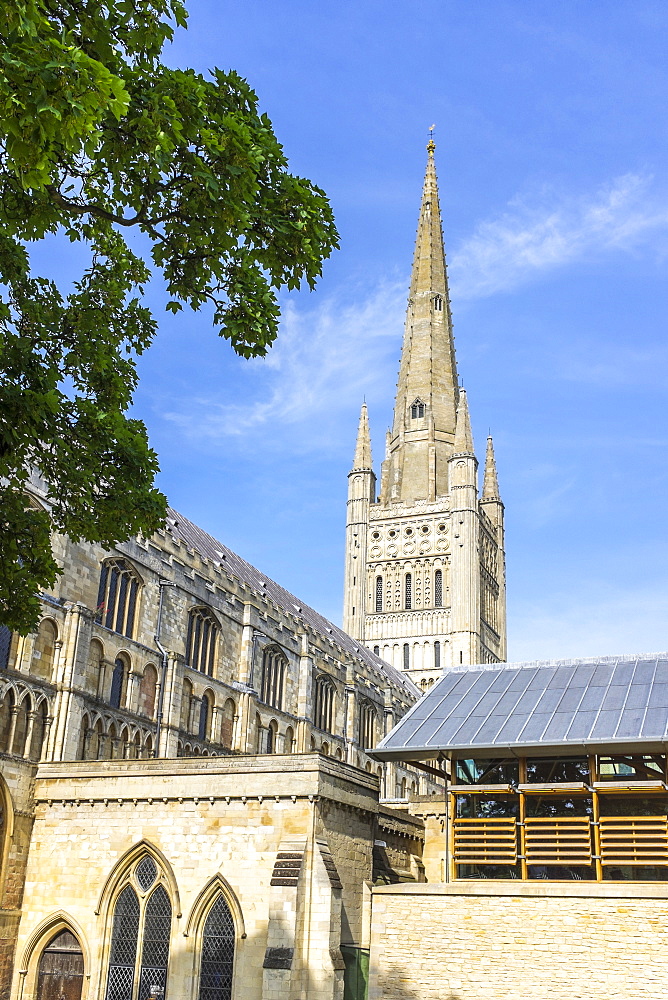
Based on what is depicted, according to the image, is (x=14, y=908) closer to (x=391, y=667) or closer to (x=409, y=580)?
(x=391, y=667)

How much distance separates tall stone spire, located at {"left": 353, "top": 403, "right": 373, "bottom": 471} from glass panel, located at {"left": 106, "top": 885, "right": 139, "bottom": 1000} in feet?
202

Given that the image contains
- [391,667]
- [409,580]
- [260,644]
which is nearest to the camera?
[260,644]

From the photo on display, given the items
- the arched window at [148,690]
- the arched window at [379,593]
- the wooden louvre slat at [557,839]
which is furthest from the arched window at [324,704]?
→ the arched window at [379,593]

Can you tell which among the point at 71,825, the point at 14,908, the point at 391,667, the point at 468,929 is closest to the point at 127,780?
the point at 71,825

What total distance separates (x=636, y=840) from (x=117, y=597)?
17853mm

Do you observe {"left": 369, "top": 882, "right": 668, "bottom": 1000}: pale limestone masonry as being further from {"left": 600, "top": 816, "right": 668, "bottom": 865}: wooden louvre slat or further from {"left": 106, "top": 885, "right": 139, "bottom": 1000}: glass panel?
{"left": 106, "top": 885, "right": 139, "bottom": 1000}: glass panel

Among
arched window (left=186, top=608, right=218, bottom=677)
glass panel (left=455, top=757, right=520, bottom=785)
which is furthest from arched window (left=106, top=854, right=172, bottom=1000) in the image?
arched window (left=186, top=608, right=218, bottom=677)

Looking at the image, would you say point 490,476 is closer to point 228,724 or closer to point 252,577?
point 252,577

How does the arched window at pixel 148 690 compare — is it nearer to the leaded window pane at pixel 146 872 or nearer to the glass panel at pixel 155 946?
the leaded window pane at pixel 146 872

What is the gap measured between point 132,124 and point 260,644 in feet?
107

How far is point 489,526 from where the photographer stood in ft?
280

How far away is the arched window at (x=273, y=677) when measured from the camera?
42875mm

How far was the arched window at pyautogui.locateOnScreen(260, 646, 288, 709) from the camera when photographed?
42.9m

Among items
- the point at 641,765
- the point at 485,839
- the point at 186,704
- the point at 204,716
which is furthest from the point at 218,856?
the point at 204,716
